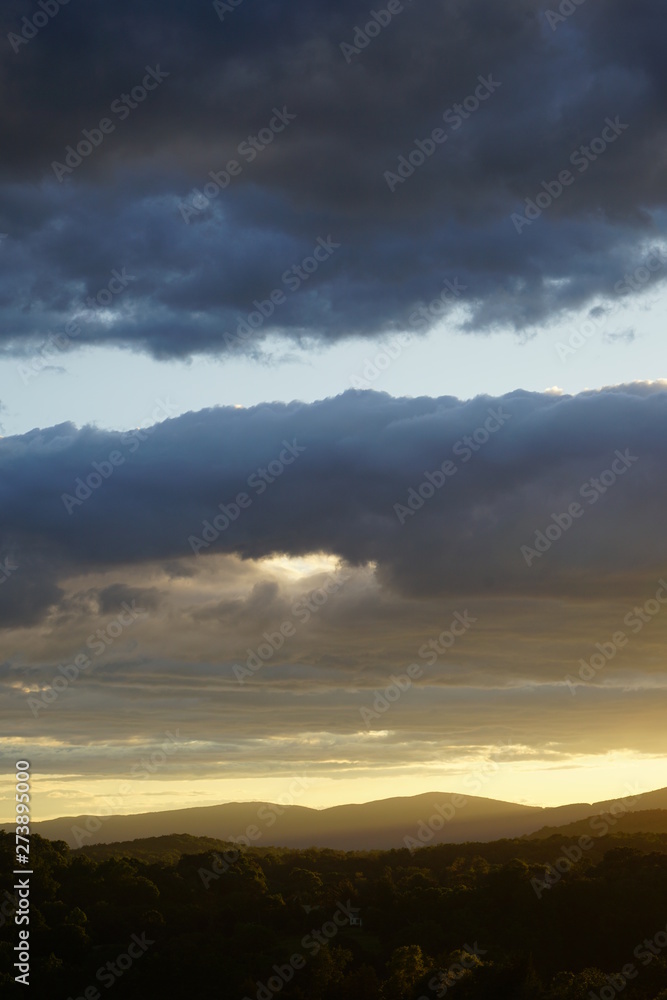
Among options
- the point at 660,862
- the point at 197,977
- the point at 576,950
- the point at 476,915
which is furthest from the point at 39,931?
the point at 660,862

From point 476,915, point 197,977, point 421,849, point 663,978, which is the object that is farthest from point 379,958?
point 421,849

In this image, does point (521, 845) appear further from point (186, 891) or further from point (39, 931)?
point (39, 931)

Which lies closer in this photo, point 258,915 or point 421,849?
point 258,915

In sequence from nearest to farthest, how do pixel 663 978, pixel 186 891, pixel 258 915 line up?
pixel 663 978
pixel 258 915
pixel 186 891

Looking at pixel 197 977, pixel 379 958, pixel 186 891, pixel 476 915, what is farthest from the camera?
pixel 186 891

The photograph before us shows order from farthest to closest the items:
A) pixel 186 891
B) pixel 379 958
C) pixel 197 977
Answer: pixel 186 891
pixel 379 958
pixel 197 977

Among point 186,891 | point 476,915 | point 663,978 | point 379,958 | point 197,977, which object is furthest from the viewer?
point 186,891

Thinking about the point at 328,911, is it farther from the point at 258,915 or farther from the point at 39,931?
the point at 39,931

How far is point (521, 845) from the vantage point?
181000 mm

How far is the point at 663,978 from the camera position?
72312 mm

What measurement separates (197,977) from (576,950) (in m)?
36.2

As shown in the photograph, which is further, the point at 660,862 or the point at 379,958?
the point at 660,862

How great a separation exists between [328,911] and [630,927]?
3327 cm

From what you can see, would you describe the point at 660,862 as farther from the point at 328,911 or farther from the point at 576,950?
the point at 328,911
